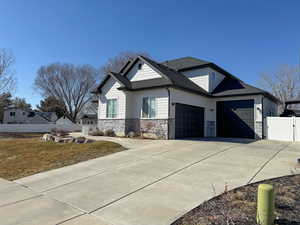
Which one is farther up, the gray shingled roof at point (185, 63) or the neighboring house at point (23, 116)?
the gray shingled roof at point (185, 63)

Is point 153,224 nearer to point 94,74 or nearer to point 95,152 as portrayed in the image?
point 95,152

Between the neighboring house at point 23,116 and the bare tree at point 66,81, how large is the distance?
12.7 metres

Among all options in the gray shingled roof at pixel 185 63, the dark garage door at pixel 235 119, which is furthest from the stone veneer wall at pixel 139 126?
the gray shingled roof at pixel 185 63

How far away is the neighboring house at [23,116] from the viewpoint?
4991 cm

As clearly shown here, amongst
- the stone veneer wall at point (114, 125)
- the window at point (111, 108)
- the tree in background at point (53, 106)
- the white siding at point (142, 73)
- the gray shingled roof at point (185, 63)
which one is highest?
the gray shingled roof at point (185, 63)

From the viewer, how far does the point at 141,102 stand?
50.3 ft

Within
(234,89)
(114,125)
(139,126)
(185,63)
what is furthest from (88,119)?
(234,89)

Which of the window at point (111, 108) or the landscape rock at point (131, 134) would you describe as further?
the window at point (111, 108)

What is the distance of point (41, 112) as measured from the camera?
51062 millimetres

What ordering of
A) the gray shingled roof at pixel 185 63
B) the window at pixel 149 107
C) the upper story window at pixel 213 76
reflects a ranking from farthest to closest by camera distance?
the gray shingled roof at pixel 185 63 → the upper story window at pixel 213 76 → the window at pixel 149 107

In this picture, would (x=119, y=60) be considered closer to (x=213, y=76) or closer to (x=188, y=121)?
(x=213, y=76)

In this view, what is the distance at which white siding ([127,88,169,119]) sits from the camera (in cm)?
1402

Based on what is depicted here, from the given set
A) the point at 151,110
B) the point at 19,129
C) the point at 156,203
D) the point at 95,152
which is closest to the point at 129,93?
the point at 151,110

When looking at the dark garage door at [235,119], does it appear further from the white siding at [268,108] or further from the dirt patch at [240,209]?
the dirt patch at [240,209]
